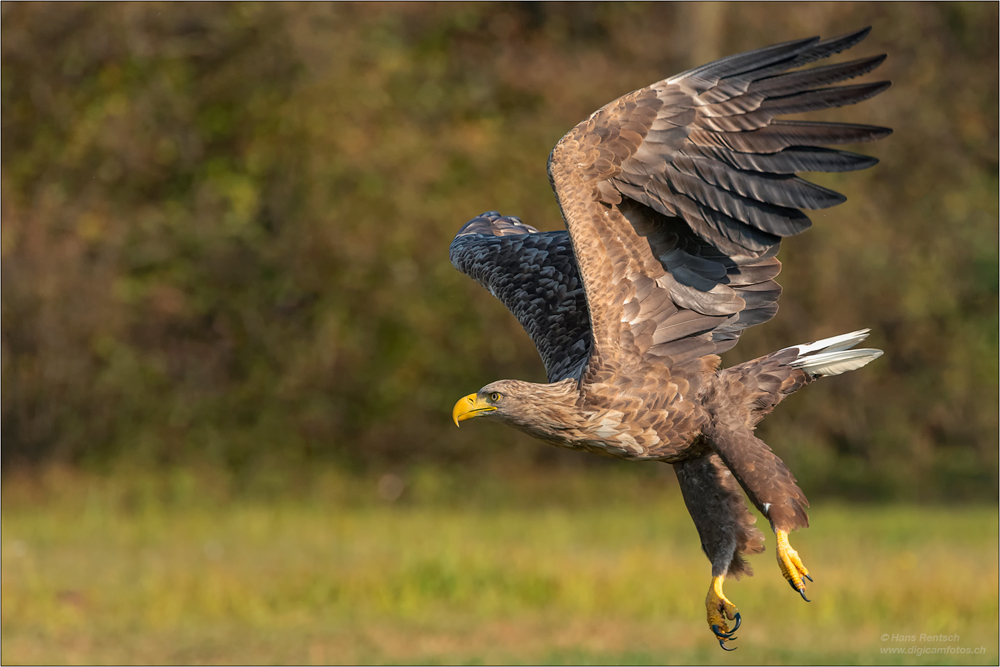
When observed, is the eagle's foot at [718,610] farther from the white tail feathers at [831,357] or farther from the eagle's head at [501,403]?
the eagle's head at [501,403]

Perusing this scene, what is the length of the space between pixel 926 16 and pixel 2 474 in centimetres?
1354

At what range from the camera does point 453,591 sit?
38.5 feet

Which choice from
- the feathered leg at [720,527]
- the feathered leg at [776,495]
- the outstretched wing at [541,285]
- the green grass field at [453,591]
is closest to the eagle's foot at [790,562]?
the feathered leg at [776,495]

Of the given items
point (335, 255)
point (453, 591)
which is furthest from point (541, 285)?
point (335, 255)

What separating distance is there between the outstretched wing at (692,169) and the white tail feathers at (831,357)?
1.70ft

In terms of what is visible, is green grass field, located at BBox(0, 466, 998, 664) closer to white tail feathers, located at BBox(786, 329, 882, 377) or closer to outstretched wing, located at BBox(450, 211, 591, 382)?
outstretched wing, located at BBox(450, 211, 591, 382)

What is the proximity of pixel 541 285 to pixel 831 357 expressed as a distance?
66.2 inches

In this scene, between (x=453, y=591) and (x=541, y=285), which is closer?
(x=541, y=285)

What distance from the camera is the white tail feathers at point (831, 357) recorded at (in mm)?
6137

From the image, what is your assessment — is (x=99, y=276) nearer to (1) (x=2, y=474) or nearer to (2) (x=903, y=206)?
(1) (x=2, y=474)

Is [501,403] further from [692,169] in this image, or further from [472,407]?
[692,169]

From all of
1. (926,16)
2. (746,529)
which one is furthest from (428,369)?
(746,529)

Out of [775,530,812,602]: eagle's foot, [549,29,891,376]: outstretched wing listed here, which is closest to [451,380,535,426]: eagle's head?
[549,29,891,376]: outstretched wing

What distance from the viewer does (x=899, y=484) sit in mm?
18172
